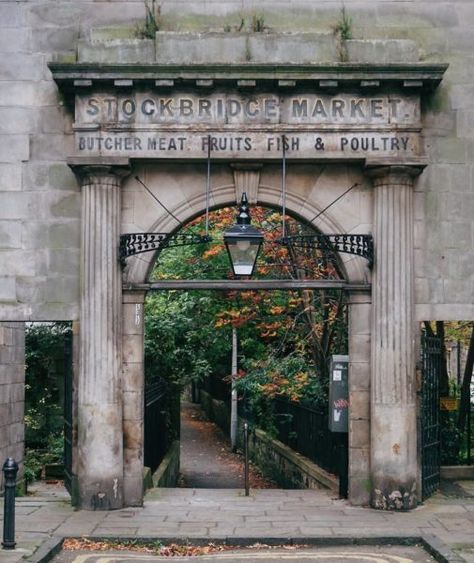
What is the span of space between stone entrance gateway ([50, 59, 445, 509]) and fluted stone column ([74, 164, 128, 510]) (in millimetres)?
15

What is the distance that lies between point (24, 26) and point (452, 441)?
992cm

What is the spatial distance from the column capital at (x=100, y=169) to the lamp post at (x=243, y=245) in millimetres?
2025

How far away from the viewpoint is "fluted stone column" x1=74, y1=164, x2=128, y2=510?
12.0 metres

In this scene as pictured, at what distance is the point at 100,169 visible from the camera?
1216 centimetres

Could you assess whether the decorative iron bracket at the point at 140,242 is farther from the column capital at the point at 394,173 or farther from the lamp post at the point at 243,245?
the column capital at the point at 394,173

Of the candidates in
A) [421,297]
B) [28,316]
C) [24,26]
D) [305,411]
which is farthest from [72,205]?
[305,411]

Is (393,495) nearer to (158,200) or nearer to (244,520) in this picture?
(244,520)

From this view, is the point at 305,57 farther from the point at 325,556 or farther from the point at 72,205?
the point at 325,556

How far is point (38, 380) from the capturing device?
59.8ft

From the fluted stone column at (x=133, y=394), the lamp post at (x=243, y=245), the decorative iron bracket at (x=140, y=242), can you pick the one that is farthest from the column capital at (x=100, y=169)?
the lamp post at (x=243, y=245)

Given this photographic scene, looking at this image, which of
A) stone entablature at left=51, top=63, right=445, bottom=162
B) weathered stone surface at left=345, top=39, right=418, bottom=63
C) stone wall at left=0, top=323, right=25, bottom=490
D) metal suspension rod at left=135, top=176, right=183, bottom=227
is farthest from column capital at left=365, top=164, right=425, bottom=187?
stone wall at left=0, top=323, right=25, bottom=490

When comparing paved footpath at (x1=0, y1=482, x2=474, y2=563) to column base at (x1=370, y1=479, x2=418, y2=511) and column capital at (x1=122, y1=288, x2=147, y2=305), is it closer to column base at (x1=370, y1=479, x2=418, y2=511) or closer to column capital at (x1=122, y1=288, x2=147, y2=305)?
column base at (x1=370, y1=479, x2=418, y2=511)

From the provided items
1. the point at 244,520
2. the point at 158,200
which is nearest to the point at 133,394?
the point at 244,520

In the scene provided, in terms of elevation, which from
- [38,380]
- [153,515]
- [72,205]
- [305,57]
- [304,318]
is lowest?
[153,515]
